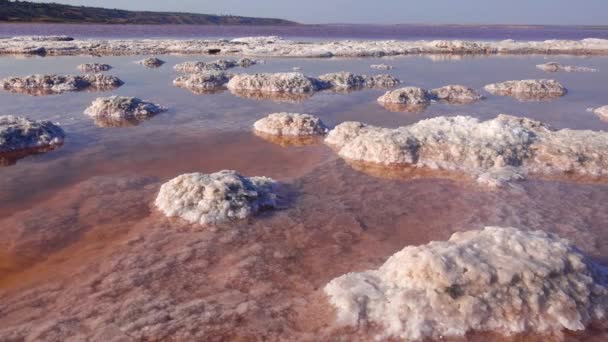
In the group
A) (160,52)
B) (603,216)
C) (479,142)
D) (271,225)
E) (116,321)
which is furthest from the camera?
(160,52)

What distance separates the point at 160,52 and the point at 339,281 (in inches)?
1057

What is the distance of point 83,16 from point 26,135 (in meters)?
67.5

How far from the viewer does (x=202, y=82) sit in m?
17.1

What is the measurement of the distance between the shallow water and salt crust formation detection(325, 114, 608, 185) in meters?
0.47

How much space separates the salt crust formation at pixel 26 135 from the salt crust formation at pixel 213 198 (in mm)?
4204

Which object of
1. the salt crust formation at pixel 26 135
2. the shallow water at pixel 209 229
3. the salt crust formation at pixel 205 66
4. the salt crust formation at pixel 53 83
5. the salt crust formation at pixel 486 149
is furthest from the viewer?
the salt crust formation at pixel 205 66

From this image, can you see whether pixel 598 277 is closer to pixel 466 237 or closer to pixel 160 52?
pixel 466 237

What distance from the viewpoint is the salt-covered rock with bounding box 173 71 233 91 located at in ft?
55.6

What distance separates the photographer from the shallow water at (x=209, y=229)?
432 cm

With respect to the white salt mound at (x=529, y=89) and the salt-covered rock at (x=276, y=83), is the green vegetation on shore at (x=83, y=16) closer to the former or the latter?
the salt-covered rock at (x=276, y=83)

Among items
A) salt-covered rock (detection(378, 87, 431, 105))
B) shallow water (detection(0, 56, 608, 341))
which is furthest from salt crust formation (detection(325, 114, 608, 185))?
salt-covered rock (detection(378, 87, 431, 105))

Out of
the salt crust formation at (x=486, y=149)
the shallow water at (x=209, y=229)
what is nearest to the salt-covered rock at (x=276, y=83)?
the shallow water at (x=209, y=229)

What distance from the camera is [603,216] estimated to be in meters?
6.70

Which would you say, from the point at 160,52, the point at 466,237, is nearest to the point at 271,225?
the point at 466,237
